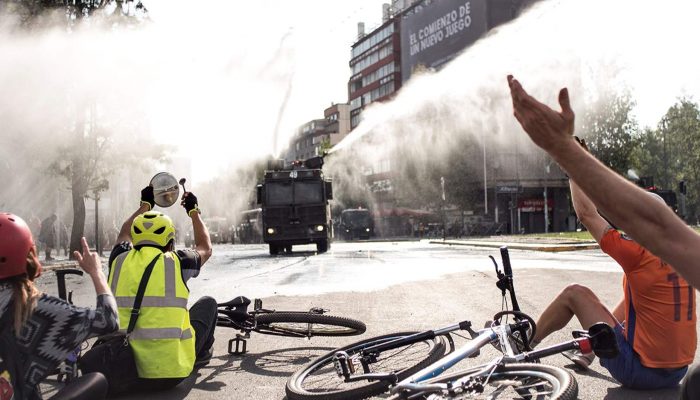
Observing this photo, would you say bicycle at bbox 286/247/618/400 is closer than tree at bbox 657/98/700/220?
Yes

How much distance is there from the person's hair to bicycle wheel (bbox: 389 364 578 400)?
164cm

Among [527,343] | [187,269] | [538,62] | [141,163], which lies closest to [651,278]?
[527,343]

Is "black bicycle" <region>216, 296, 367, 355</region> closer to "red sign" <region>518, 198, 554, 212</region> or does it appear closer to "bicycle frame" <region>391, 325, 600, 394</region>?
"bicycle frame" <region>391, 325, 600, 394</region>

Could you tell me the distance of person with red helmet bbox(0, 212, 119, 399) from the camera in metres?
3.04

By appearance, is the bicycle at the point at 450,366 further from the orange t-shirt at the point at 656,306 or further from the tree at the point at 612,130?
the tree at the point at 612,130

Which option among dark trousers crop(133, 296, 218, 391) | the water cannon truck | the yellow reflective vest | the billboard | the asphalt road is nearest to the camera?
the yellow reflective vest

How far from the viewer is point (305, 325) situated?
6.52 metres

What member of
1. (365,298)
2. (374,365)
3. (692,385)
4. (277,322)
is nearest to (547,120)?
(692,385)

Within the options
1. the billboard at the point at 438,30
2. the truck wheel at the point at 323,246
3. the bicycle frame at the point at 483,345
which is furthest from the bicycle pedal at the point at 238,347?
the billboard at the point at 438,30

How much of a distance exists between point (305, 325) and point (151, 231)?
2.19m

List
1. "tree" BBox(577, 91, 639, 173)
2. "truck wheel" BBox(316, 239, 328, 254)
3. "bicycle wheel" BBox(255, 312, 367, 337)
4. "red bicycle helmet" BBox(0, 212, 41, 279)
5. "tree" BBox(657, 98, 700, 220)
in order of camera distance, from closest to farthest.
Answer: "red bicycle helmet" BBox(0, 212, 41, 279)
"bicycle wheel" BBox(255, 312, 367, 337)
"truck wheel" BBox(316, 239, 328, 254)
"tree" BBox(577, 91, 639, 173)
"tree" BBox(657, 98, 700, 220)

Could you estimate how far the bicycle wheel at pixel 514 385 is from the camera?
3.21 metres

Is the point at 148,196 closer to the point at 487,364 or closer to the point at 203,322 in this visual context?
the point at 203,322

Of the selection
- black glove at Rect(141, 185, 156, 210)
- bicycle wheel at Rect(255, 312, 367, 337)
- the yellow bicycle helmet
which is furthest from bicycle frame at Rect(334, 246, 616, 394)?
black glove at Rect(141, 185, 156, 210)
